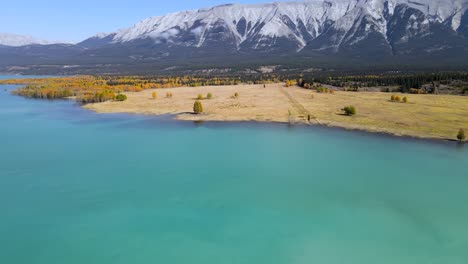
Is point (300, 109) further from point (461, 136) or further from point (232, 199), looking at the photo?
point (232, 199)

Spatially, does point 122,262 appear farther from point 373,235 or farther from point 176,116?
point 176,116

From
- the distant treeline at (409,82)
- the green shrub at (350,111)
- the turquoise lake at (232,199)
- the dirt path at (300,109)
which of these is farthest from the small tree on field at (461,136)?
the distant treeline at (409,82)

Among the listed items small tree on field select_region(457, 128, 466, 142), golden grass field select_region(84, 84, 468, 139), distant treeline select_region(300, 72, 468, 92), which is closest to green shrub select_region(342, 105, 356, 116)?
golden grass field select_region(84, 84, 468, 139)

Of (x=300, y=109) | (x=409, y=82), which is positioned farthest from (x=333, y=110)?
(x=409, y=82)

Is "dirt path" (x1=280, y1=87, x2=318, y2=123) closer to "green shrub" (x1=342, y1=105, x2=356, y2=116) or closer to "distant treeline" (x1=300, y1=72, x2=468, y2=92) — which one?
"green shrub" (x1=342, y1=105, x2=356, y2=116)

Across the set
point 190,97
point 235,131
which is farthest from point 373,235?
point 190,97

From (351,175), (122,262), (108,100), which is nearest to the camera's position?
(122,262)

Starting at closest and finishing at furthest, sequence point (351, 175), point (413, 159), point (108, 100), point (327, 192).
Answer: point (327, 192) → point (351, 175) → point (413, 159) → point (108, 100)
